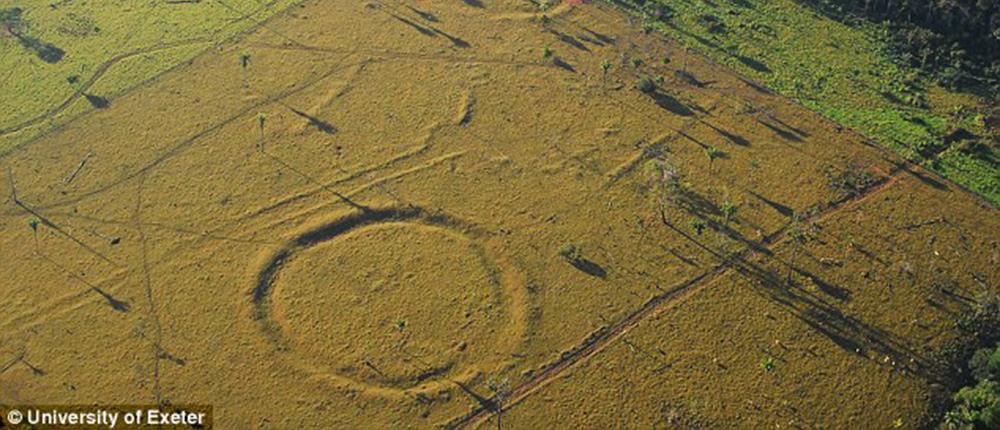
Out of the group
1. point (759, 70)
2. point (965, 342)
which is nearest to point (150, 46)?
point (759, 70)

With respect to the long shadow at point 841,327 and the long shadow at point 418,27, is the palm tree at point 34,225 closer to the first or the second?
the long shadow at point 418,27

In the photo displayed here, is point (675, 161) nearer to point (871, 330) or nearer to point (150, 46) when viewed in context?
point (871, 330)

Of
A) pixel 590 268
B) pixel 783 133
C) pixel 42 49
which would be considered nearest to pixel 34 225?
pixel 42 49

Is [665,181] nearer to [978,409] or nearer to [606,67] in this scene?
[606,67]

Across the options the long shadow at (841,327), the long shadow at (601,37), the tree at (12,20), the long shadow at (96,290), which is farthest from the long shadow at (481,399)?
the tree at (12,20)

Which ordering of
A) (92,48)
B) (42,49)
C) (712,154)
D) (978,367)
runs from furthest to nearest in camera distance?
(42,49) → (92,48) → (712,154) → (978,367)

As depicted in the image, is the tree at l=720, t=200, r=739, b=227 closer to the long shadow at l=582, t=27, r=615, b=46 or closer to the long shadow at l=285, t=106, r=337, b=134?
the long shadow at l=582, t=27, r=615, b=46
